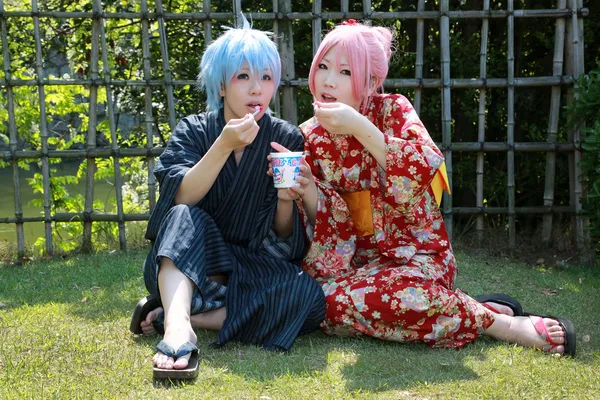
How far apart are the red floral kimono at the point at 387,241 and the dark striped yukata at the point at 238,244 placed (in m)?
0.10

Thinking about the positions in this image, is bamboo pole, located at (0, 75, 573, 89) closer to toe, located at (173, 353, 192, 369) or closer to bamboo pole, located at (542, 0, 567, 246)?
bamboo pole, located at (542, 0, 567, 246)

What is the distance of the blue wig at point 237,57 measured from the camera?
9.64ft

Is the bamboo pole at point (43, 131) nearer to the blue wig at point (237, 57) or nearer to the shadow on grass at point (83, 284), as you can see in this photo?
the shadow on grass at point (83, 284)

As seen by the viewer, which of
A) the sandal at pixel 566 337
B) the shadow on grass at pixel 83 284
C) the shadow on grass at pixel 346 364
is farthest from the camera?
the shadow on grass at pixel 83 284

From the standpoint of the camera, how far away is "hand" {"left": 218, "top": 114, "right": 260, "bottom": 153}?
2684 millimetres

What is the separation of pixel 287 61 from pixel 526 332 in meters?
2.62

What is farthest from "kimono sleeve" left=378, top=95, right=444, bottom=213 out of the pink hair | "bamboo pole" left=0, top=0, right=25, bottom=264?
"bamboo pole" left=0, top=0, right=25, bottom=264

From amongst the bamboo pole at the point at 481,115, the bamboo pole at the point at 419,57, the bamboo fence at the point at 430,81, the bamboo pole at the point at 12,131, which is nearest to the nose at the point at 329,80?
the bamboo fence at the point at 430,81

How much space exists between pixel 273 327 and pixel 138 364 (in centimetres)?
53

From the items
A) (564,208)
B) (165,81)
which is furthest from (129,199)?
(564,208)

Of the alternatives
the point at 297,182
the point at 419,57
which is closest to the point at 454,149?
the point at 419,57

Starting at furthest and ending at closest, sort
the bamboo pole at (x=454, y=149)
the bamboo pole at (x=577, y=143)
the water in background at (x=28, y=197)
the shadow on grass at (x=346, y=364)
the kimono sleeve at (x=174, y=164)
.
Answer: the water in background at (x=28, y=197) < the bamboo pole at (x=454, y=149) < the bamboo pole at (x=577, y=143) < the kimono sleeve at (x=174, y=164) < the shadow on grass at (x=346, y=364)

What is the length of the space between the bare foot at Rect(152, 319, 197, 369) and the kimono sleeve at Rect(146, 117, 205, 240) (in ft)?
1.60

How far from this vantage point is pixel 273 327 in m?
2.78
